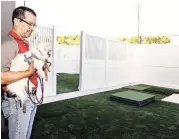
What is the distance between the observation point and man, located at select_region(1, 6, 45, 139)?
2.76 ft

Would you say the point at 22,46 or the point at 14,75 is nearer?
the point at 14,75

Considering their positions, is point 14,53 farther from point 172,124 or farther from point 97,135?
point 172,124

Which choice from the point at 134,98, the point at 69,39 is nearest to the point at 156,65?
the point at 134,98

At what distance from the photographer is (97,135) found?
2648 millimetres

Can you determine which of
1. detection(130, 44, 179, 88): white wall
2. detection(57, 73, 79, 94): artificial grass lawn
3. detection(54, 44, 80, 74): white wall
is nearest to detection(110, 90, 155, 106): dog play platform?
detection(57, 73, 79, 94): artificial grass lawn

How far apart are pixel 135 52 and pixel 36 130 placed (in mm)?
6463

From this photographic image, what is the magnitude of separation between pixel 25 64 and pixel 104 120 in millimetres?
2715

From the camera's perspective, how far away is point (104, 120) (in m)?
3.28

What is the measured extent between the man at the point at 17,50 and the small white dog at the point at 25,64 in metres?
0.04

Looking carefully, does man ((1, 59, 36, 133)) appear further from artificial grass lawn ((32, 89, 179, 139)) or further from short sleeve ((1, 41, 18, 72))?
artificial grass lawn ((32, 89, 179, 139))

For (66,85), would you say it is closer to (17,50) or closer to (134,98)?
(134,98)

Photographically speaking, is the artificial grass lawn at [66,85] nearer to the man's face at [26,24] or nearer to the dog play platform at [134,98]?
the dog play platform at [134,98]

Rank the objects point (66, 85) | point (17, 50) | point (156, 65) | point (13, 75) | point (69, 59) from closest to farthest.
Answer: point (13, 75)
point (17, 50)
point (66, 85)
point (156, 65)
point (69, 59)

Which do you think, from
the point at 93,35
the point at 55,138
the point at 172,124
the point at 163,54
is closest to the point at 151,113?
the point at 172,124
